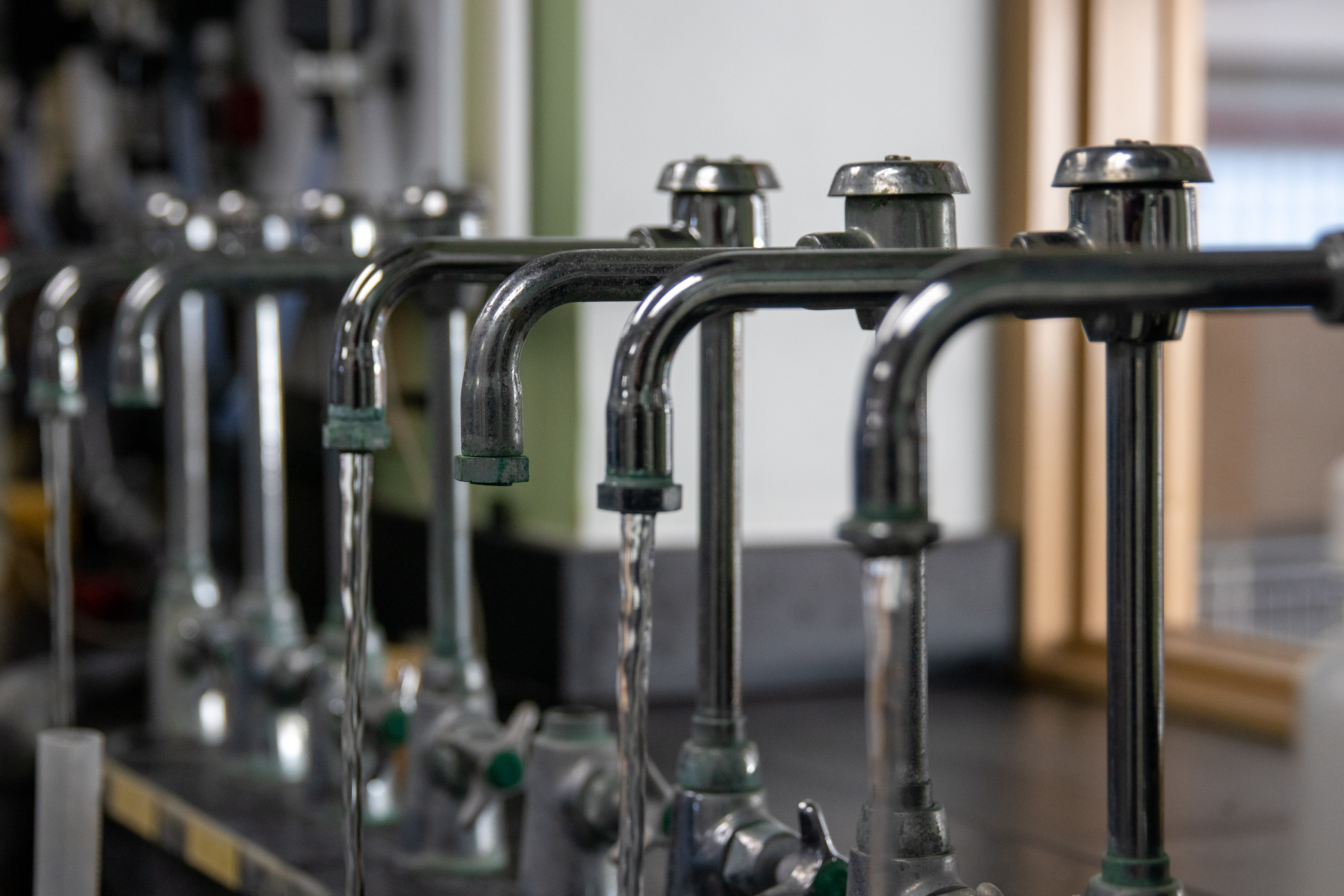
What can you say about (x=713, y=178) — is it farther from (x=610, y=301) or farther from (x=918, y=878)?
(x=918, y=878)

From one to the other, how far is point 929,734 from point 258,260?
539mm

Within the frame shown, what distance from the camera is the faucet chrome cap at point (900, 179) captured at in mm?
555

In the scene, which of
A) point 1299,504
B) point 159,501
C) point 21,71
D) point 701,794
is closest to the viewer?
point 701,794

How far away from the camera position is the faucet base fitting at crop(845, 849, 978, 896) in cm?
53

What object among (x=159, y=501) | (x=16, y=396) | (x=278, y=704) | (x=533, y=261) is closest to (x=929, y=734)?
(x=278, y=704)

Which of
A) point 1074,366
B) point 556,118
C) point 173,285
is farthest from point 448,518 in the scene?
point 1074,366

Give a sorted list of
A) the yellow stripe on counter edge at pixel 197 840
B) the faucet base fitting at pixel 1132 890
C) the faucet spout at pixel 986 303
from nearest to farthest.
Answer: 1. the faucet spout at pixel 986 303
2. the faucet base fitting at pixel 1132 890
3. the yellow stripe on counter edge at pixel 197 840

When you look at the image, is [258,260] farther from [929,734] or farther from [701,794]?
[929,734]

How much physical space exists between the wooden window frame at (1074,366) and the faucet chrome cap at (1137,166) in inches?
30.8

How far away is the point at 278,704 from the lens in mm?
1011

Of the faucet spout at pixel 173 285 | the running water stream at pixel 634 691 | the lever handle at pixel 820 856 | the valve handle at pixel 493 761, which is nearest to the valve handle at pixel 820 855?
the lever handle at pixel 820 856

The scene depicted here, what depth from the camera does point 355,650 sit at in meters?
0.61

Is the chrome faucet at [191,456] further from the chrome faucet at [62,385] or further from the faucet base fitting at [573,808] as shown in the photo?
the faucet base fitting at [573,808]

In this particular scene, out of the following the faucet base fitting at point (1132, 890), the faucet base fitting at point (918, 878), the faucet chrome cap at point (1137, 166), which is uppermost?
the faucet chrome cap at point (1137, 166)
